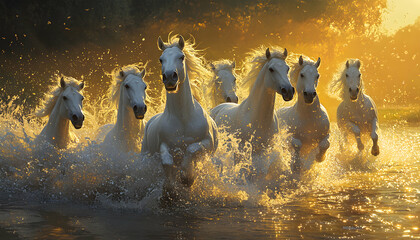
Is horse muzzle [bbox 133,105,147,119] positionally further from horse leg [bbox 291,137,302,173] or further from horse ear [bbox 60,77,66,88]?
horse leg [bbox 291,137,302,173]

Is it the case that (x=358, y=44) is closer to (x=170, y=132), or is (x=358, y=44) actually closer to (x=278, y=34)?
(x=278, y=34)

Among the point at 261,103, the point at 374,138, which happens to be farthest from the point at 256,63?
the point at 374,138

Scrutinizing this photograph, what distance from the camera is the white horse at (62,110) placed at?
8406 millimetres

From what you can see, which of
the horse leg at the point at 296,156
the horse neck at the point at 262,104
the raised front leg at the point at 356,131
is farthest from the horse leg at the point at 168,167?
the raised front leg at the point at 356,131

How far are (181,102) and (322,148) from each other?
345 cm

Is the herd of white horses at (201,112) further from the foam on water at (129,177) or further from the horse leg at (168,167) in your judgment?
the foam on water at (129,177)

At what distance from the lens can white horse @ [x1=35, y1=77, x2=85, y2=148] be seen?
8.41m

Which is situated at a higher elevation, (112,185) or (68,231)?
(112,185)

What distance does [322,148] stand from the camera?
9.74 metres

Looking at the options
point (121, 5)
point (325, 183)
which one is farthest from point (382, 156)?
point (121, 5)

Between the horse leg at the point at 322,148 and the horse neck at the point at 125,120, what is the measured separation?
299 cm

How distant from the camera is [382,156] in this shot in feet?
42.2

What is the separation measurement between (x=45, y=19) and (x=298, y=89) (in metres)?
12.5

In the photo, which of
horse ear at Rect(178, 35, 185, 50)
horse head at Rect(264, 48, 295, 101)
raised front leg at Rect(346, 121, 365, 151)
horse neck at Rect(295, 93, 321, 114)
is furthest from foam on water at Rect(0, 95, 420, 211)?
raised front leg at Rect(346, 121, 365, 151)
